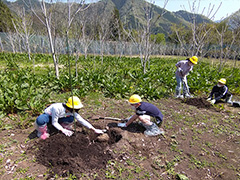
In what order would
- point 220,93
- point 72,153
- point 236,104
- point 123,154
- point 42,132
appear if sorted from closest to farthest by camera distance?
point 72,153
point 123,154
point 42,132
point 236,104
point 220,93

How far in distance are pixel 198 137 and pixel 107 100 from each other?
3.32m

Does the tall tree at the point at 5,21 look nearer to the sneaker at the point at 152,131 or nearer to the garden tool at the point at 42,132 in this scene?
the garden tool at the point at 42,132

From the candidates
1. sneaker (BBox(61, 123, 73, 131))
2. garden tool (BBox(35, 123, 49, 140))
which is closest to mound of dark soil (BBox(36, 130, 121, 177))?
garden tool (BBox(35, 123, 49, 140))

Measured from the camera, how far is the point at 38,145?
3.20 meters

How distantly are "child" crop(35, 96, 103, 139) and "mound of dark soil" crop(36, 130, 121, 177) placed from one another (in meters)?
0.20

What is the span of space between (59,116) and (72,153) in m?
0.82

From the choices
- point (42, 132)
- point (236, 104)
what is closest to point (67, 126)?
point (42, 132)

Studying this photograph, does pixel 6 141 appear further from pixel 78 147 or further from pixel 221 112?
pixel 221 112

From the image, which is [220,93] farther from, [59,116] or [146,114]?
[59,116]

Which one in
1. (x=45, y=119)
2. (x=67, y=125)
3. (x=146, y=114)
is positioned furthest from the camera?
(x=146, y=114)

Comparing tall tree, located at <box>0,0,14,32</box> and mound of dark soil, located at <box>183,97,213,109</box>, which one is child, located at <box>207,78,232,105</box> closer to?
mound of dark soil, located at <box>183,97,213,109</box>

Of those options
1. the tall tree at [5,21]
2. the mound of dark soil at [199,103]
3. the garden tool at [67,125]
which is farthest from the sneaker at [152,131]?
the tall tree at [5,21]

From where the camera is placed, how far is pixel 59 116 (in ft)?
10.9

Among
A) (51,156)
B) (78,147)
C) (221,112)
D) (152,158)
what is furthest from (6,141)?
(221,112)
